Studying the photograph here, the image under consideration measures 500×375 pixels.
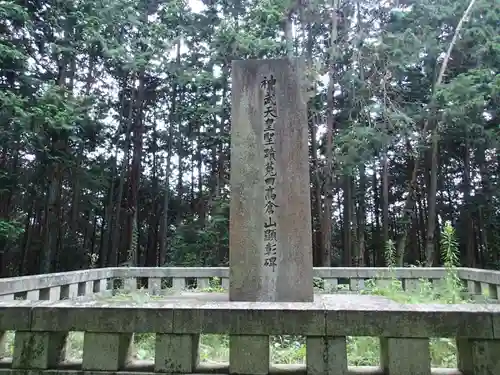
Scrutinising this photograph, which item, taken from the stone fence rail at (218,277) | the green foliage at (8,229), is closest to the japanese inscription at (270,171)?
the stone fence rail at (218,277)

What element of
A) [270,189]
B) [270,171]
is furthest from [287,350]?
[270,171]

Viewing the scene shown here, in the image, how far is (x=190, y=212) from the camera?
2016 centimetres

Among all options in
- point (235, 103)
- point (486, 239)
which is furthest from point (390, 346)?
point (486, 239)

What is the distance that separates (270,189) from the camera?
4.62 metres

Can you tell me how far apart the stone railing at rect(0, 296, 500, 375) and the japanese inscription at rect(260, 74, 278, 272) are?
2518 mm

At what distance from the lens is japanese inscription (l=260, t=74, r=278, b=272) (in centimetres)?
455

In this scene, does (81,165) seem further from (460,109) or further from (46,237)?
(460,109)

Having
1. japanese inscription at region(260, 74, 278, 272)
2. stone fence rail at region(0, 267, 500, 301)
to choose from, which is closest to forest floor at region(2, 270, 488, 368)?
japanese inscription at region(260, 74, 278, 272)

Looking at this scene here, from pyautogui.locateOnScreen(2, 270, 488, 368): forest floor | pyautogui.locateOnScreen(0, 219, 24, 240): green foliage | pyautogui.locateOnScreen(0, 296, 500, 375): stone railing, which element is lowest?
pyautogui.locateOnScreen(2, 270, 488, 368): forest floor

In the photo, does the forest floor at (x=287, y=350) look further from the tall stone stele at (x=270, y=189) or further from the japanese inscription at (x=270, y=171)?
the japanese inscription at (x=270, y=171)

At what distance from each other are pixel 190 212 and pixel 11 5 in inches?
497

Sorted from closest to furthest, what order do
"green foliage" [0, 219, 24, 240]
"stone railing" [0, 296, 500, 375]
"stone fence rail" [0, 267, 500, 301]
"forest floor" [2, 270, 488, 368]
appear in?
1. "stone railing" [0, 296, 500, 375]
2. "forest floor" [2, 270, 488, 368]
3. "stone fence rail" [0, 267, 500, 301]
4. "green foliage" [0, 219, 24, 240]

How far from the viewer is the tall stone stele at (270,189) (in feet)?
14.8

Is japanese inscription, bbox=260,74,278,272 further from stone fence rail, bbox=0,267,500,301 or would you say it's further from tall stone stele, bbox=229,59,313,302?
stone fence rail, bbox=0,267,500,301
